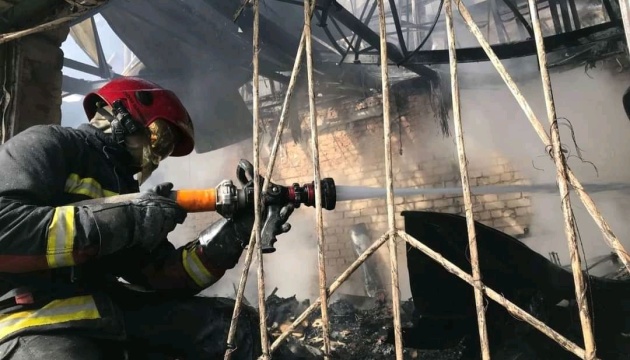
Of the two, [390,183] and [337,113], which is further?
[337,113]

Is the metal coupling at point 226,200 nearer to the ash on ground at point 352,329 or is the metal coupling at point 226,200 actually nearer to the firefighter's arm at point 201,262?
the firefighter's arm at point 201,262

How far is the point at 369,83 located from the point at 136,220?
6.40 m

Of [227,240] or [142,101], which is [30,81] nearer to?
[142,101]

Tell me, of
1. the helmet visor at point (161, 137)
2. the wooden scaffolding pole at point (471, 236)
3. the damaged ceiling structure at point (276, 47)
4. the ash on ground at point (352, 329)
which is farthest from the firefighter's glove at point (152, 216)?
the damaged ceiling structure at point (276, 47)

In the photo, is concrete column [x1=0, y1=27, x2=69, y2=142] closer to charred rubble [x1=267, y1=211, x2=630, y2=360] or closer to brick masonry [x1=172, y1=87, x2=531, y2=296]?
charred rubble [x1=267, y1=211, x2=630, y2=360]

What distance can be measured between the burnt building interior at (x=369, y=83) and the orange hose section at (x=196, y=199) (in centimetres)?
136

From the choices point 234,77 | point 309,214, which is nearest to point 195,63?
point 234,77

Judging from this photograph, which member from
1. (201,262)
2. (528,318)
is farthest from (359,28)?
(528,318)

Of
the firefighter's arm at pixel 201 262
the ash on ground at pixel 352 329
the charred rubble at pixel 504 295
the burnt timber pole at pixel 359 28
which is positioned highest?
the burnt timber pole at pixel 359 28

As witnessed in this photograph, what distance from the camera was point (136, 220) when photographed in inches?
81.6

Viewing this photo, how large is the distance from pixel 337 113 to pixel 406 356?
470 cm

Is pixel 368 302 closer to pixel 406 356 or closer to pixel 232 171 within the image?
pixel 406 356

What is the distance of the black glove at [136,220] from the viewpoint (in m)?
1.98

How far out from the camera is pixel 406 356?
519cm
